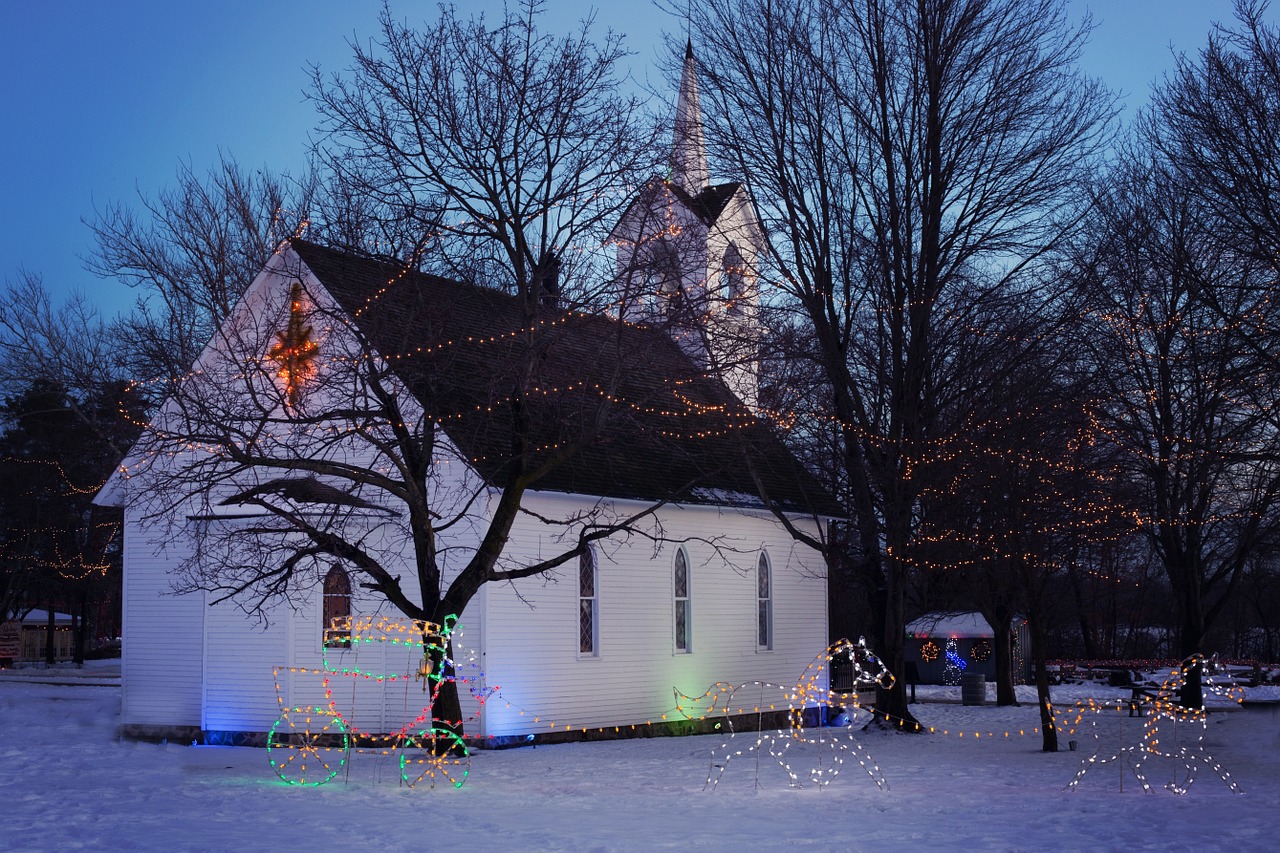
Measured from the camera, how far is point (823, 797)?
16141 millimetres

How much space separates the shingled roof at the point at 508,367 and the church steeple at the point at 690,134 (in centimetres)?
368

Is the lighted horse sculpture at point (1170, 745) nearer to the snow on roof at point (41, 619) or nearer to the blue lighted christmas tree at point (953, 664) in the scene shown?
the blue lighted christmas tree at point (953, 664)

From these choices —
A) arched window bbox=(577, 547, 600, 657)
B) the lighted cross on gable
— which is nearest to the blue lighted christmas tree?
arched window bbox=(577, 547, 600, 657)

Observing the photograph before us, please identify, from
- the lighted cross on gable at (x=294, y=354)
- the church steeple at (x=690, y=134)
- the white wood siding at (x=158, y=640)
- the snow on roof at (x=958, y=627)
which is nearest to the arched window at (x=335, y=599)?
the white wood siding at (x=158, y=640)

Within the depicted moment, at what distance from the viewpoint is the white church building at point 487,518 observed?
2030 centimetres

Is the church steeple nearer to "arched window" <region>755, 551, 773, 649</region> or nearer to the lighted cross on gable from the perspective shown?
the lighted cross on gable

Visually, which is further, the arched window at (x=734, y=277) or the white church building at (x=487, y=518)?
the arched window at (x=734, y=277)

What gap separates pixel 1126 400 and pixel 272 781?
67.4 feet

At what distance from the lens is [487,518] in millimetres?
23656

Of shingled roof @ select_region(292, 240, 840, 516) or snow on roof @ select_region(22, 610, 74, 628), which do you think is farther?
snow on roof @ select_region(22, 610, 74, 628)

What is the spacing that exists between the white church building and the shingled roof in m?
0.07

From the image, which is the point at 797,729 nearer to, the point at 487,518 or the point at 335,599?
the point at 487,518

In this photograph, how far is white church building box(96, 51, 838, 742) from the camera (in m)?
20.3

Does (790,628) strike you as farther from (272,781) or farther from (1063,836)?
(1063,836)
